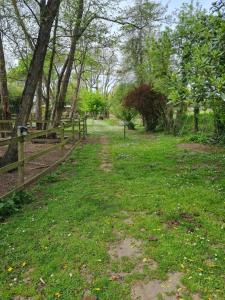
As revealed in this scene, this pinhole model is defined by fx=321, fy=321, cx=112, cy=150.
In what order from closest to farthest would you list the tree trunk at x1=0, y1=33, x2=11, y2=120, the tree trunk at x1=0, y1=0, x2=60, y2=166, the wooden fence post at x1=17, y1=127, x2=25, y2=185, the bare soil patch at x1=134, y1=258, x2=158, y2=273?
the bare soil patch at x1=134, y1=258, x2=158, y2=273
the wooden fence post at x1=17, y1=127, x2=25, y2=185
the tree trunk at x1=0, y1=0, x2=60, y2=166
the tree trunk at x1=0, y1=33, x2=11, y2=120

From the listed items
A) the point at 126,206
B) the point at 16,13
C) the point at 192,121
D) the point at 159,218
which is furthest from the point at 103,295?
the point at 192,121

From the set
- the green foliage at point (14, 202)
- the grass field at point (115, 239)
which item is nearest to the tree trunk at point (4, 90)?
the grass field at point (115, 239)

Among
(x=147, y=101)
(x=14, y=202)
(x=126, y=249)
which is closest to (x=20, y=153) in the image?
(x=14, y=202)

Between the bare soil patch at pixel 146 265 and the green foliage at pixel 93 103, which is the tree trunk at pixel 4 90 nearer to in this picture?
the bare soil patch at pixel 146 265

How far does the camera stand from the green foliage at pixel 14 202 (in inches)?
196

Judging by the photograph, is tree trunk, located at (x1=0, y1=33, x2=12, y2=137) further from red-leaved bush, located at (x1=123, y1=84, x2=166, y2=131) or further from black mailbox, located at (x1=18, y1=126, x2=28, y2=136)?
black mailbox, located at (x1=18, y1=126, x2=28, y2=136)

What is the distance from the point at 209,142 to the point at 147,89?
6.55 meters

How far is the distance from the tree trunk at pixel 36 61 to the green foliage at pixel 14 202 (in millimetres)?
2034

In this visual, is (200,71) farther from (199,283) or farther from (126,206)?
(199,283)

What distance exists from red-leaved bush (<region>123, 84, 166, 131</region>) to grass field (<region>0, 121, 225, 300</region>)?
12019mm

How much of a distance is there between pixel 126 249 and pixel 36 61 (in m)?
5.36

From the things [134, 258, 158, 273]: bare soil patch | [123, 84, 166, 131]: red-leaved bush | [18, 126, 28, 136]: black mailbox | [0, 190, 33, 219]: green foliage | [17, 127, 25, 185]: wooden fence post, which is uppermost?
[123, 84, 166, 131]: red-leaved bush

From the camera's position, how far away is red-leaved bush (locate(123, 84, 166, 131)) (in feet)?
60.9

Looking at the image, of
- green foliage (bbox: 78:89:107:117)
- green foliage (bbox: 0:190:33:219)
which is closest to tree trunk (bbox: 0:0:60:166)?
green foliage (bbox: 0:190:33:219)
